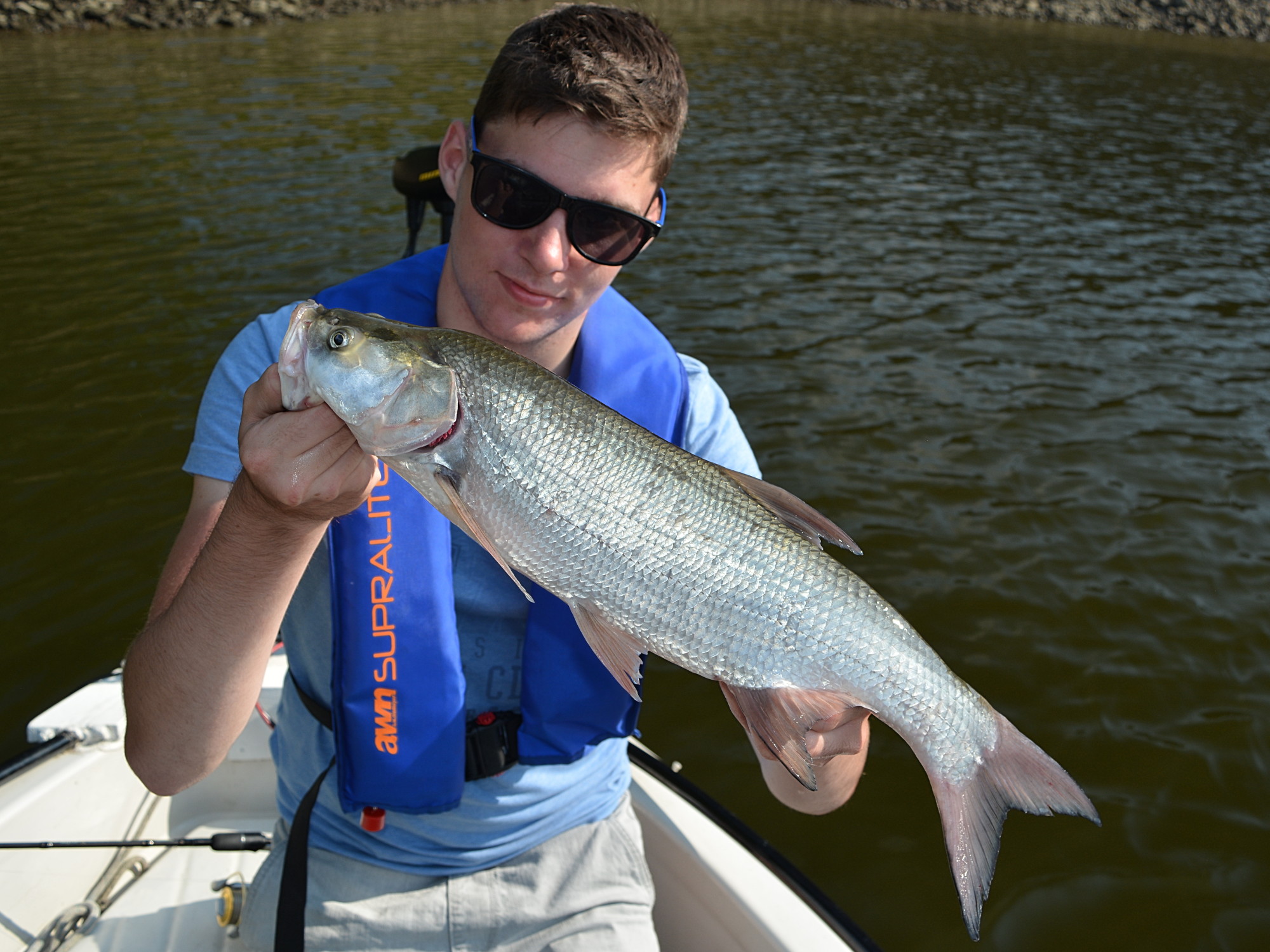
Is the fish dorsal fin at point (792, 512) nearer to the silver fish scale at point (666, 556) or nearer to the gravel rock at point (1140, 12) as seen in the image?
the silver fish scale at point (666, 556)

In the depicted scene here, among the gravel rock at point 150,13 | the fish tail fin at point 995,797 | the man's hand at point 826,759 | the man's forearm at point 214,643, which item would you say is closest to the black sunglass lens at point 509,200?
the man's forearm at point 214,643

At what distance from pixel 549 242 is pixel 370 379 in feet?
2.68

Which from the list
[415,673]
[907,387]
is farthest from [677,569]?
[907,387]

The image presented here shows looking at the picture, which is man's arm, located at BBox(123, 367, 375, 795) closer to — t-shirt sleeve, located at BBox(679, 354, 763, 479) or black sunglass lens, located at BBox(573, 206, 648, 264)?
black sunglass lens, located at BBox(573, 206, 648, 264)

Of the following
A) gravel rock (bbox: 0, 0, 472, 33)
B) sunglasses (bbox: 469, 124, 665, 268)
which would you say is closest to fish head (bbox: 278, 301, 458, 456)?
sunglasses (bbox: 469, 124, 665, 268)

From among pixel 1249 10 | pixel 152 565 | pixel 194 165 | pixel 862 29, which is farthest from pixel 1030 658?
pixel 1249 10

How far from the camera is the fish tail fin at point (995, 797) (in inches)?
88.3

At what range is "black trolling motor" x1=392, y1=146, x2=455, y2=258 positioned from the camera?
4.47 m

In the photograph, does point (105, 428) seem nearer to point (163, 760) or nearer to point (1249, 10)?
point (163, 760)

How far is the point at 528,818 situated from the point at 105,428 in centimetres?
751

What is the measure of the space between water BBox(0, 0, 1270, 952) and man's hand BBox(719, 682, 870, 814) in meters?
2.51

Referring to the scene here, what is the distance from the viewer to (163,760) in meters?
2.32

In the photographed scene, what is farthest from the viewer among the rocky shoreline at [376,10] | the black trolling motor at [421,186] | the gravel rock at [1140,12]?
the gravel rock at [1140,12]

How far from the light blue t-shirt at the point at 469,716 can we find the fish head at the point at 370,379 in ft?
1.93
